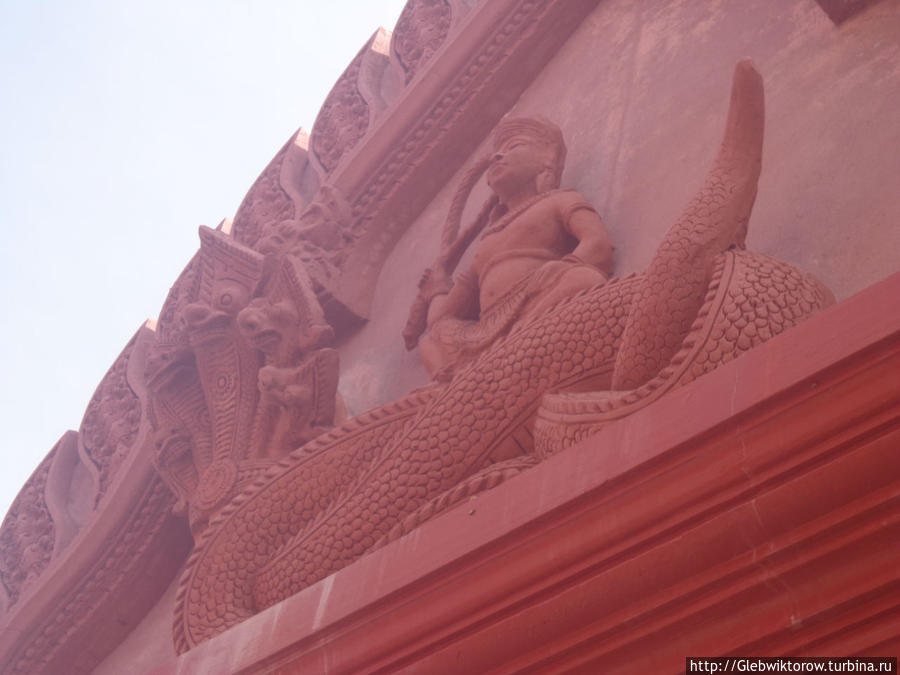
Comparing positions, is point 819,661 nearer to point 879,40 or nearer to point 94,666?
point 879,40

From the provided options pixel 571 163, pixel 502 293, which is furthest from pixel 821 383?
pixel 571 163

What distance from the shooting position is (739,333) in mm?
3047

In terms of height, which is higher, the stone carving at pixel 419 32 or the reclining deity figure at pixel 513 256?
the stone carving at pixel 419 32

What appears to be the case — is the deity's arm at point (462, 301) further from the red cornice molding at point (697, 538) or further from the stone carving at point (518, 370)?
the red cornice molding at point (697, 538)

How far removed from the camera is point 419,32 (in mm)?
6664

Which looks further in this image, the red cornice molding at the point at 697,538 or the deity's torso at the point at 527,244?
the deity's torso at the point at 527,244

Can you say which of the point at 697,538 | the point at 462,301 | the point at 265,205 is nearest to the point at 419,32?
the point at 265,205

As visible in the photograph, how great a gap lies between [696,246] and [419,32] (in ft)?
12.1

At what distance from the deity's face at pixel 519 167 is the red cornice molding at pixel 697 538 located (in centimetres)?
204

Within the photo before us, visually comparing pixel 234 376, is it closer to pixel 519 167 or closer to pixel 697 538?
pixel 519 167

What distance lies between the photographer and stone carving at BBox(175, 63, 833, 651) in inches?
125

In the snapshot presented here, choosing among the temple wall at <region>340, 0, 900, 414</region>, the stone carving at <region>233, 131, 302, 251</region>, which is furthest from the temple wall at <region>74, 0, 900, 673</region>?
the stone carving at <region>233, 131, 302, 251</region>

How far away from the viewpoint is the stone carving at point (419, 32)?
651 centimetres

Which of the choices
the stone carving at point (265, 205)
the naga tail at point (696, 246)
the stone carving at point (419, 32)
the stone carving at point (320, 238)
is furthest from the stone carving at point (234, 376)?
the naga tail at point (696, 246)
